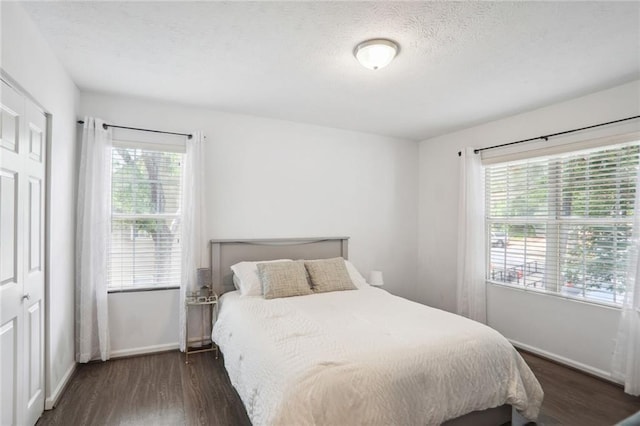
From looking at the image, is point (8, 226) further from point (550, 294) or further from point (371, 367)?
point (550, 294)

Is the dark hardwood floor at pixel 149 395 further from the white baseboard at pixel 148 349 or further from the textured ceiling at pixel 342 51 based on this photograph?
the textured ceiling at pixel 342 51

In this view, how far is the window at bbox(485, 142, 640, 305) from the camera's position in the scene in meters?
2.82

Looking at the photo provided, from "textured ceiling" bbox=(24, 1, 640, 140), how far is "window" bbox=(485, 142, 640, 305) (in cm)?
68

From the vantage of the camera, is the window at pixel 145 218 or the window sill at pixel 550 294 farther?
the window at pixel 145 218

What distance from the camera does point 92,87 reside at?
2.93 m

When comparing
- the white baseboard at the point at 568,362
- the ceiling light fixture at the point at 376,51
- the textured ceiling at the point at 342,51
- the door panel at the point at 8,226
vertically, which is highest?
the textured ceiling at the point at 342,51

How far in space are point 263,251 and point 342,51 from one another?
2258mm

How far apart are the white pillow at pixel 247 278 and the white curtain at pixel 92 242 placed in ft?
3.87

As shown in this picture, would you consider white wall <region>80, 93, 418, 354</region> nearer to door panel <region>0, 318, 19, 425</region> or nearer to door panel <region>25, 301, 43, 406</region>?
door panel <region>25, 301, 43, 406</region>

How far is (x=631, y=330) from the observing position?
256 centimetres

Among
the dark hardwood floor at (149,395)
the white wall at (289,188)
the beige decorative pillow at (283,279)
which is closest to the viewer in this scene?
the dark hardwood floor at (149,395)

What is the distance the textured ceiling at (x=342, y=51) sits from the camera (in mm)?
1829

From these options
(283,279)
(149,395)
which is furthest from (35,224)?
(283,279)

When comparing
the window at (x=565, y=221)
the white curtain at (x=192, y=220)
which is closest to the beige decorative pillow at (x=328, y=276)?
the white curtain at (x=192, y=220)
